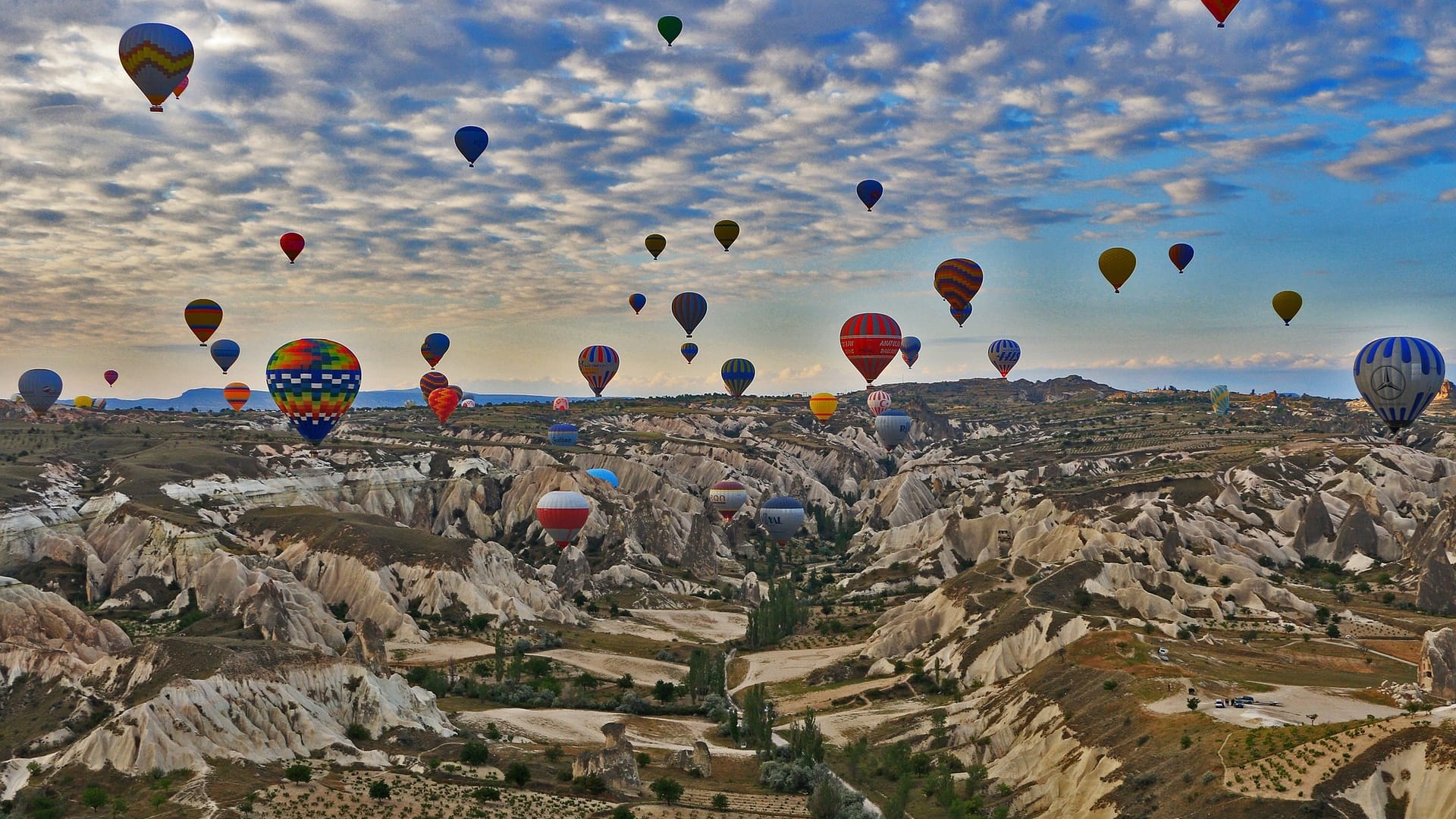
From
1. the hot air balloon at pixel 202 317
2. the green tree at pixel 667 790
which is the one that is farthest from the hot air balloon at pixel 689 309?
the green tree at pixel 667 790

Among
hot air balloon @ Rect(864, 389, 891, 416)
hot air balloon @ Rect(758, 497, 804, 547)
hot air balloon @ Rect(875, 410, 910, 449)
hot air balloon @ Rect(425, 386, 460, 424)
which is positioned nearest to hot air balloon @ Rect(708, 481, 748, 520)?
hot air balloon @ Rect(758, 497, 804, 547)

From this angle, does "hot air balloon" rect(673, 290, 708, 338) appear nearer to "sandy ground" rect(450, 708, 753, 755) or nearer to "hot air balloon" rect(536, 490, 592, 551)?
"hot air balloon" rect(536, 490, 592, 551)

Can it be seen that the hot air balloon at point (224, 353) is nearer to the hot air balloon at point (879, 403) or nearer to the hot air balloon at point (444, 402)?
the hot air balloon at point (444, 402)

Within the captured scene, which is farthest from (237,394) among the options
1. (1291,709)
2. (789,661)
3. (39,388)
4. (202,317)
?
(1291,709)

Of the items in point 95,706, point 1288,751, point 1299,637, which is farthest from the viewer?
point 1299,637

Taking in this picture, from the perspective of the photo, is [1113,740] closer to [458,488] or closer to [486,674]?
[486,674]

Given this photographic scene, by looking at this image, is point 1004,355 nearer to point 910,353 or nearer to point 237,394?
point 910,353

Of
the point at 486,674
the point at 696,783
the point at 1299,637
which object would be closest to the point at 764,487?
the point at 486,674
